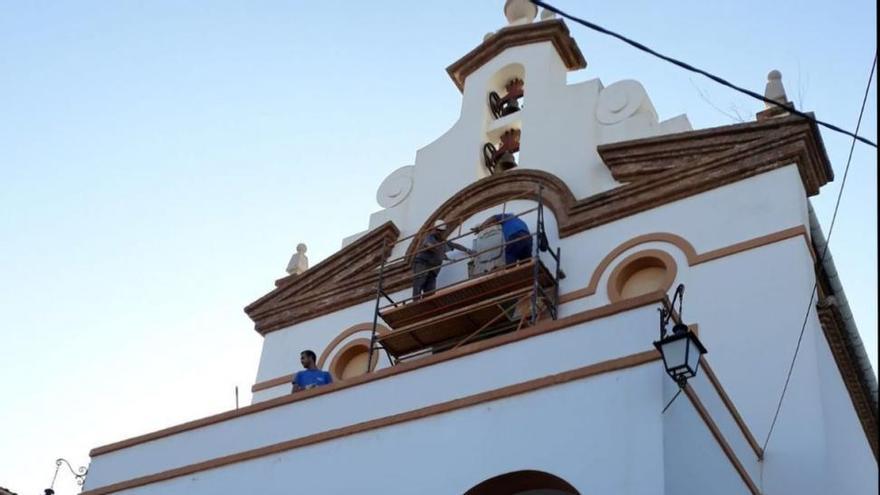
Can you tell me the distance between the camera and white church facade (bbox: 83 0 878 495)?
35.5 ft

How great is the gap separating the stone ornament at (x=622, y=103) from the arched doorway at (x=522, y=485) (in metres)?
7.63

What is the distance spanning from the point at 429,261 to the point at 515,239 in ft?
5.74

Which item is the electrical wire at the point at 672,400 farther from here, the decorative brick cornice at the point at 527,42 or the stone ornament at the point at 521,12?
the stone ornament at the point at 521,12

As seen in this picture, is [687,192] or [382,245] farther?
[382,245]

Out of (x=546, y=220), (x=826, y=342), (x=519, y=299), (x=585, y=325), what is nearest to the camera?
(x=585, y=325)

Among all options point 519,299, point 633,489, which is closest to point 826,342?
point 519,299

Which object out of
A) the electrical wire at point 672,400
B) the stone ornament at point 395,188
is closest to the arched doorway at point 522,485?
the electrical wire at point 672,400

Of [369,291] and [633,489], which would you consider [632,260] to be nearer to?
[369,291]

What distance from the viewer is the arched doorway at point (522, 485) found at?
10.6m

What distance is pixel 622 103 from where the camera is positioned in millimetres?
17516

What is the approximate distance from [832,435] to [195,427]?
693 cm

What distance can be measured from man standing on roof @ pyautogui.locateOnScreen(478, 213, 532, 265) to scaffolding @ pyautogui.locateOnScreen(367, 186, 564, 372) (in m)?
0.05

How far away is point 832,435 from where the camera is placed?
13.2 m

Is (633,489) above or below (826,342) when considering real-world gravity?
below
